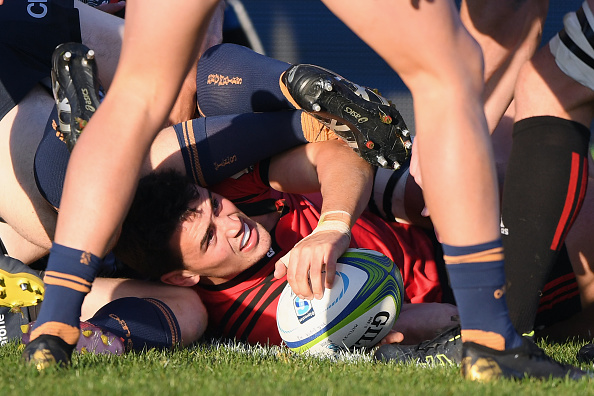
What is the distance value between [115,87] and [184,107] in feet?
5.90

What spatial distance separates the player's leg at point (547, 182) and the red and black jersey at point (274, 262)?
1151 millimetres

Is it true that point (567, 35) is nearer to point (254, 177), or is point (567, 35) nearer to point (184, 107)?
point (254, 177)

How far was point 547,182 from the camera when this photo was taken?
2473mm

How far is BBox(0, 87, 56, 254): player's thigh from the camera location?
352 cm

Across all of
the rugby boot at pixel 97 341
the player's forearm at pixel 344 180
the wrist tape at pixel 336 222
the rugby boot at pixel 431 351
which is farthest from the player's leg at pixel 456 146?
the rugby boot at pixel 97 341

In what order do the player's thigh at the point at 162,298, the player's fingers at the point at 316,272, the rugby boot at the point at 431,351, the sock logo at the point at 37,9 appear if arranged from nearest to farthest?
the rugby boot at the point at 431,351
the player's fingers at the point at 316,272
the player's thigh at the point at 162,298
the sock logo at the point at 37,9

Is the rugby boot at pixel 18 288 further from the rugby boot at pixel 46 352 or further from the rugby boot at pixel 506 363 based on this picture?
the rugby boot at pixel 506 363

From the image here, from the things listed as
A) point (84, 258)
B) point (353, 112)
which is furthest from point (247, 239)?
point (84, 258)

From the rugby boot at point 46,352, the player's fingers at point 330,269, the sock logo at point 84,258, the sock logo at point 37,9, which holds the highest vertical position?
the sock logo at point 37,9

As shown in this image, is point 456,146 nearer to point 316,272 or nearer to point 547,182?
point 547,182

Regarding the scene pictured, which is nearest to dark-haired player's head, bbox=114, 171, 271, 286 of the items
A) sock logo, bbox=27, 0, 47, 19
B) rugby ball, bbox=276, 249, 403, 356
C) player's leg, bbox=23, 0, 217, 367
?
rugby ball, bbox=276, 249, 403, 356

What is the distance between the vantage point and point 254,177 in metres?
3.64

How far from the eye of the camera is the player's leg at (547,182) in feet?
8.11

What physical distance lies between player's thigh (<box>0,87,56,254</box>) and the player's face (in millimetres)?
749
